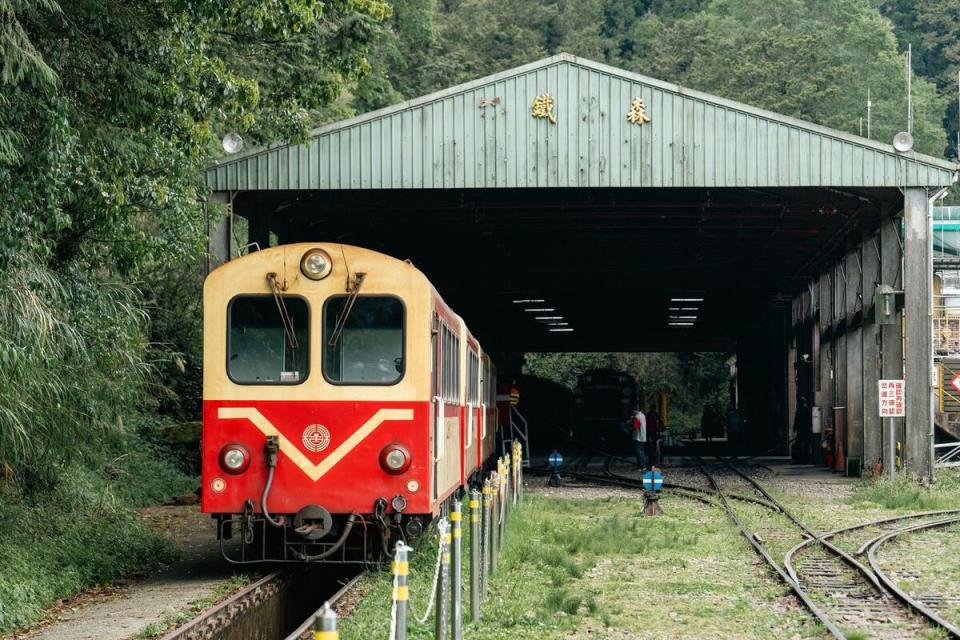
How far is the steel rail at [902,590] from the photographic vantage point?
1038 centimetres

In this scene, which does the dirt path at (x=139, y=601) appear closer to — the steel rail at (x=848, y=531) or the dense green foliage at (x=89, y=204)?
the dense green foliage at (x=89, y=204)

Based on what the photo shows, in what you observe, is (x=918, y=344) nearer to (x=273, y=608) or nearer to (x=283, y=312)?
(x=283, y=312)

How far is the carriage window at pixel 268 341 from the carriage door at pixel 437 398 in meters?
1.22

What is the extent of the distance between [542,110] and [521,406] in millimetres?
25096

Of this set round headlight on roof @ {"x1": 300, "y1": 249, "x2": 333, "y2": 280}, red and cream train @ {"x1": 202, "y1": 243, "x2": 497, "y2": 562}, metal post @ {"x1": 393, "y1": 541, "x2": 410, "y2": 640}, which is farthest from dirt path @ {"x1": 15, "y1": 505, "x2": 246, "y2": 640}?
metal post @ {"x1": 393, "y1": 541, "x2": 410, "y2": 640}

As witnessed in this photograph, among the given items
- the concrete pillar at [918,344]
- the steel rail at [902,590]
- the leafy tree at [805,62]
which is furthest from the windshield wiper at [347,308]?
the leafy tree at [805,62]

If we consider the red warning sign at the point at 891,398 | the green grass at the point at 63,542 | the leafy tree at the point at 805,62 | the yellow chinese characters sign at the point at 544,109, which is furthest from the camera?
the leafy tree at the point at 805,62

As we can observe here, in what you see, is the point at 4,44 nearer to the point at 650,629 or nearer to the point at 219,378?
the point at 219,378

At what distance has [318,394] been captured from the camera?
1185 cm

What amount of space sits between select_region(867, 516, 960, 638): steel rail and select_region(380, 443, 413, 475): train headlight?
457 cm

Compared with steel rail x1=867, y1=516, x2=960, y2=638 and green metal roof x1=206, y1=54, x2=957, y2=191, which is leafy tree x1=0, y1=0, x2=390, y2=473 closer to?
green metal roof x1=206, y1=54, x2=957, y2=191

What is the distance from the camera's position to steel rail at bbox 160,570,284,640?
9117 mm

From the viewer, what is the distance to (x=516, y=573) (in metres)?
13.4

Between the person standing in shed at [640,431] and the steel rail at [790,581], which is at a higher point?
the person standing in shed at [640,431]
